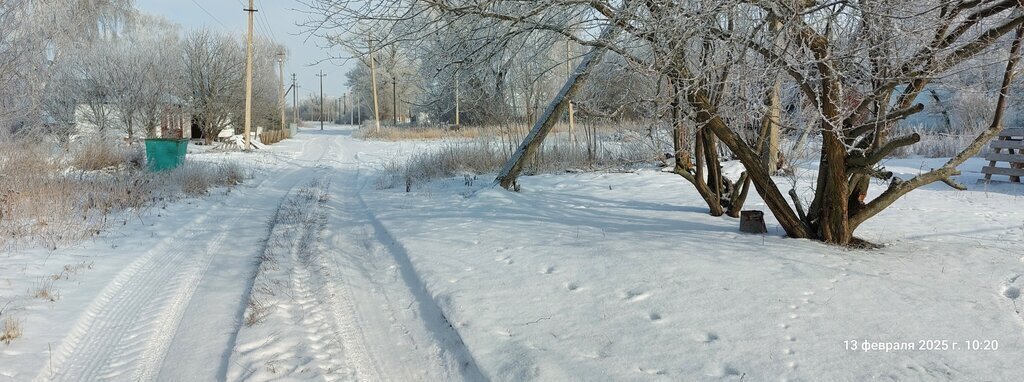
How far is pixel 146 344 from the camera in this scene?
3.99 meters

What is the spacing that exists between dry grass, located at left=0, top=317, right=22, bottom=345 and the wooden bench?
13.7 m

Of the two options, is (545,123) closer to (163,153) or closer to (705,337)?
(705,337)

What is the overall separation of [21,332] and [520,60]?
560 centimetres

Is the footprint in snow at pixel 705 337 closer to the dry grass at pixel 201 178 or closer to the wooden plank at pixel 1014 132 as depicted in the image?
the dry grass at pixel 201 178

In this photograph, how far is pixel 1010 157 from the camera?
36.6 feet

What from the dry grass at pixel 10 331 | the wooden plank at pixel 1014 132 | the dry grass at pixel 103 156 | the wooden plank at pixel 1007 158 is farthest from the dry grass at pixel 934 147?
the dry grass at pixel 103 156

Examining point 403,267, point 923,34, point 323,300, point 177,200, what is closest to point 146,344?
point 323,300

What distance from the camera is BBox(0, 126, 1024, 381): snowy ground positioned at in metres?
3.41

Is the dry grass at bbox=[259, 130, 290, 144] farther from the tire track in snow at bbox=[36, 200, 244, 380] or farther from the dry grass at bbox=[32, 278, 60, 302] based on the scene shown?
the dry grass at bbox=[32, 278, 60, 302]

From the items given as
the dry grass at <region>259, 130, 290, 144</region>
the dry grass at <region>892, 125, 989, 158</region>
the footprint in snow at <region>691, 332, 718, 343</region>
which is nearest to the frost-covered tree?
the footprint in snow at <region>691, 332, 718, 343</region>

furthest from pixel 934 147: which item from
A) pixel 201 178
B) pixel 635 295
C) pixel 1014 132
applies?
pixel 201 178

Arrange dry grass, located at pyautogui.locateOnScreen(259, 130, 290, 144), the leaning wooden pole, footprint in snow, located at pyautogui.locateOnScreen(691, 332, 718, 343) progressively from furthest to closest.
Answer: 1. dry grass, located at pyautogui.locateOnScreen(259, 130, 290, 144)
2. the leaning wooden pole
3. footprint in snow, located at pyautogui.locateOnScreen(691, 332, 718, 343)

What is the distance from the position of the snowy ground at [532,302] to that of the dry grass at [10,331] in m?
0.06

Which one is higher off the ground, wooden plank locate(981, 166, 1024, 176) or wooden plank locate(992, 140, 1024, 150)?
wooden plank locate(992, 140, 1024, 150)
